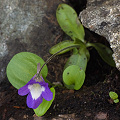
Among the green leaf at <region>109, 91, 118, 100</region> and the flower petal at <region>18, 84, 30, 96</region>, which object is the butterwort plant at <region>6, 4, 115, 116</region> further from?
the green leaf at <region>109, 91, 118, 100</region>

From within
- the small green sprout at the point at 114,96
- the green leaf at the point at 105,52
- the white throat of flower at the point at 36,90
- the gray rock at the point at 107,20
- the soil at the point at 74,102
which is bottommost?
the soil at the point at 74,102

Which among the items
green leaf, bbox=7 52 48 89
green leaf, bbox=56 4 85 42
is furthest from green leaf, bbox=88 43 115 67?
green leaf, bbox=7 52 48 89

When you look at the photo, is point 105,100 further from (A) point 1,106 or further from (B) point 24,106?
(A) point 1,106

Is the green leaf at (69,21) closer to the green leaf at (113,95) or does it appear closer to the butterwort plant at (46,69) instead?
the butterwort plant at (46,69)

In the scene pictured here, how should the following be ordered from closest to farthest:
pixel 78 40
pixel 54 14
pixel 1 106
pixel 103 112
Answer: pixel 103 112 → pixel 1 106 → pixel 78 40 → pixel 54 14

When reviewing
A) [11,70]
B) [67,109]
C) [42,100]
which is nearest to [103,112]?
[67,109]

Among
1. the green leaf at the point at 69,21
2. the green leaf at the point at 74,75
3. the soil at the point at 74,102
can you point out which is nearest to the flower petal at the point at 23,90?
the soil at the point at 74,102
